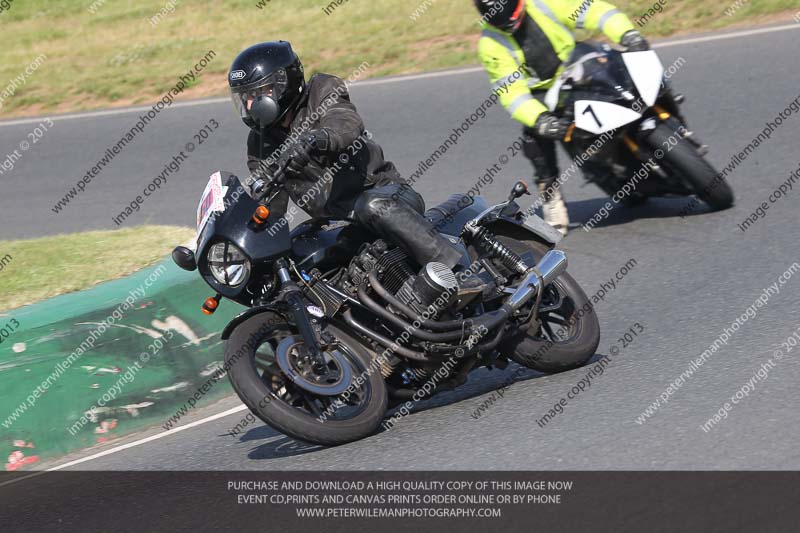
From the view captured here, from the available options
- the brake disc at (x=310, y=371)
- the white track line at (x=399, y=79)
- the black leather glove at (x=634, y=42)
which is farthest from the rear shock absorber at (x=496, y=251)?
the white track line at (x=399, y=79)

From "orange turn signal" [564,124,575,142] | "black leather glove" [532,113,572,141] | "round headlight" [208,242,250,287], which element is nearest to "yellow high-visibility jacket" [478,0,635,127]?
"black leather glove" [532,113,572,141]

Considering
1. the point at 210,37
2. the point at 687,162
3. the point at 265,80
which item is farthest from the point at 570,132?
the point at 210,37

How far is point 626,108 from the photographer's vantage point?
25.4 ft

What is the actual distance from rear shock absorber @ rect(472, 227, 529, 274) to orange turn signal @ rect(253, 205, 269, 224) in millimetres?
1354

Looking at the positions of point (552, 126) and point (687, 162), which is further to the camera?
point (552, 126)

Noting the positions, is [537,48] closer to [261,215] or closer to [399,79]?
[261,215]

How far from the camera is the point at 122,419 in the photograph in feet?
21.0

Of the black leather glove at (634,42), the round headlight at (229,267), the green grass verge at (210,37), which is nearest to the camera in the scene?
the round headlight at (229,267)

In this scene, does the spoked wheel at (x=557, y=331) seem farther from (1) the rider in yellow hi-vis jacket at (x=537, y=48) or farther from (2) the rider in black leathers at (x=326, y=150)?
(1) the rider in yellow hi-vis jacket at (x=537, y=48)

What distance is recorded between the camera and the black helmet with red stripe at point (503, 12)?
7855 mm

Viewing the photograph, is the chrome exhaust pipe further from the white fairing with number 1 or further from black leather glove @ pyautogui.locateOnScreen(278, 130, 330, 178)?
the white fairing with number 1

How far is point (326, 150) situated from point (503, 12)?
3236 millimetres

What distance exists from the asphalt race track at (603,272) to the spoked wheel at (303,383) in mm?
163
